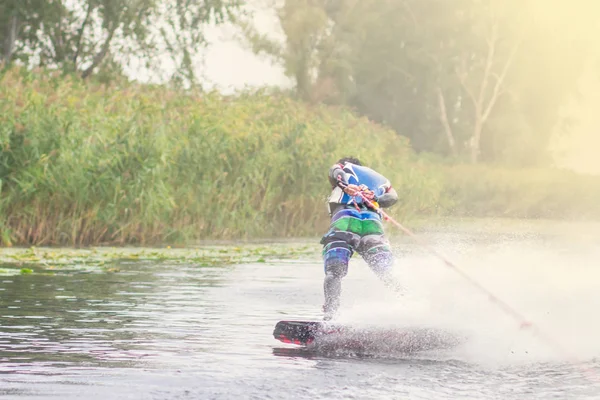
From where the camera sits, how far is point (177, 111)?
2714cm

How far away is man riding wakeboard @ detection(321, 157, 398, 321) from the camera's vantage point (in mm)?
11219

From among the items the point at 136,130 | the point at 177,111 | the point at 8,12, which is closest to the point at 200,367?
the point at 136,130

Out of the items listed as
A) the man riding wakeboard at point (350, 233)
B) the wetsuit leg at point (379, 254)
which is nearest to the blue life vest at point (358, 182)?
the man riding wakeboard at point (350, 233)

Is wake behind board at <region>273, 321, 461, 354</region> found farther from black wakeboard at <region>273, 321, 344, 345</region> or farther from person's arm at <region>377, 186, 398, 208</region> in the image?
person's arm at <region>377, 186, 398, 208</region>

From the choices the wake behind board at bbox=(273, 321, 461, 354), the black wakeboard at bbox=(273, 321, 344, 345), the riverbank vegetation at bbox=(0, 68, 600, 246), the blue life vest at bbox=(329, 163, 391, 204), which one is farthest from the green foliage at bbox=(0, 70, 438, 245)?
the wake behind board at bbox=(273, 321, 461, 354)

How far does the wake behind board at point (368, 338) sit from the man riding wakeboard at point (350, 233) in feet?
2.27

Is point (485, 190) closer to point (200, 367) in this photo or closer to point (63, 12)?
point (63, 12)

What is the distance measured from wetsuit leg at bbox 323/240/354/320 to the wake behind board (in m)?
0.62

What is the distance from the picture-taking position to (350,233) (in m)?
11.3

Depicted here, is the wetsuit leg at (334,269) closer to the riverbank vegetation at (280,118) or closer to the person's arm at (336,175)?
the person's arm at (336,175)

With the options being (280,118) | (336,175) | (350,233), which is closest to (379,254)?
(350,233)

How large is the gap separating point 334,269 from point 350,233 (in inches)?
13.8

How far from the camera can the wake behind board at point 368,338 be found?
10406 millimetres

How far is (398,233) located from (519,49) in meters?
35.7
